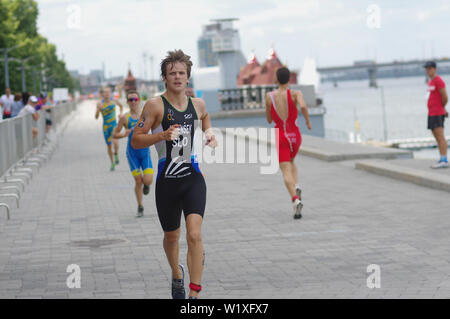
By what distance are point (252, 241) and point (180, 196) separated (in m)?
3.00

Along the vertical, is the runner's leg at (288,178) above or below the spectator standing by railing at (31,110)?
below

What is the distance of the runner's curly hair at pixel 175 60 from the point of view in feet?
19.6

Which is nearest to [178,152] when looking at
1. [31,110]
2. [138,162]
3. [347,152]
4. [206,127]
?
[206,127]

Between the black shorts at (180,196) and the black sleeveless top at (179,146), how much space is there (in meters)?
0.05

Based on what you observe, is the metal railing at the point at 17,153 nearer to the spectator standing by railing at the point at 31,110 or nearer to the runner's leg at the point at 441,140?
the spectator standing by railing at the point at 31,110

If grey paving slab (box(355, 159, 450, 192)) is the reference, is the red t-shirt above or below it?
above

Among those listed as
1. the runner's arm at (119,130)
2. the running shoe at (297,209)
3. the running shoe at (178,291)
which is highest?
the runner's arm at (119,130)

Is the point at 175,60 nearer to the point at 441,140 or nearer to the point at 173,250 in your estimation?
the point at 173,250

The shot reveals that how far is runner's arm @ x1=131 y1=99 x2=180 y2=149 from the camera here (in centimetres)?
573

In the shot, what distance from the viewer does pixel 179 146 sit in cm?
594

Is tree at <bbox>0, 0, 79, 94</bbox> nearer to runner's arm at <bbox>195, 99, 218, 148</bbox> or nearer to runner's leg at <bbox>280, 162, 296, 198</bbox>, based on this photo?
runner's leg at <bbox>280, 162, 296, 198</bbox>

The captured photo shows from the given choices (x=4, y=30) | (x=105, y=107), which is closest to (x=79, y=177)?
(x=105, y=107)

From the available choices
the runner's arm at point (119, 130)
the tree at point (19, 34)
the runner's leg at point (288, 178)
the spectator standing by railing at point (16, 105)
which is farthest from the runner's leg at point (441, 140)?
the tree at point (19, 34)

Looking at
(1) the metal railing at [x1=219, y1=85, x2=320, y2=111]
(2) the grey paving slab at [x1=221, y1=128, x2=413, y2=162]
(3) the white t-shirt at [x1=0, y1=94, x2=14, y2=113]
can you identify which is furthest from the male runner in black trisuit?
(1) the metal railing at [x1=219, y1=85, x2=320, y2=111]
